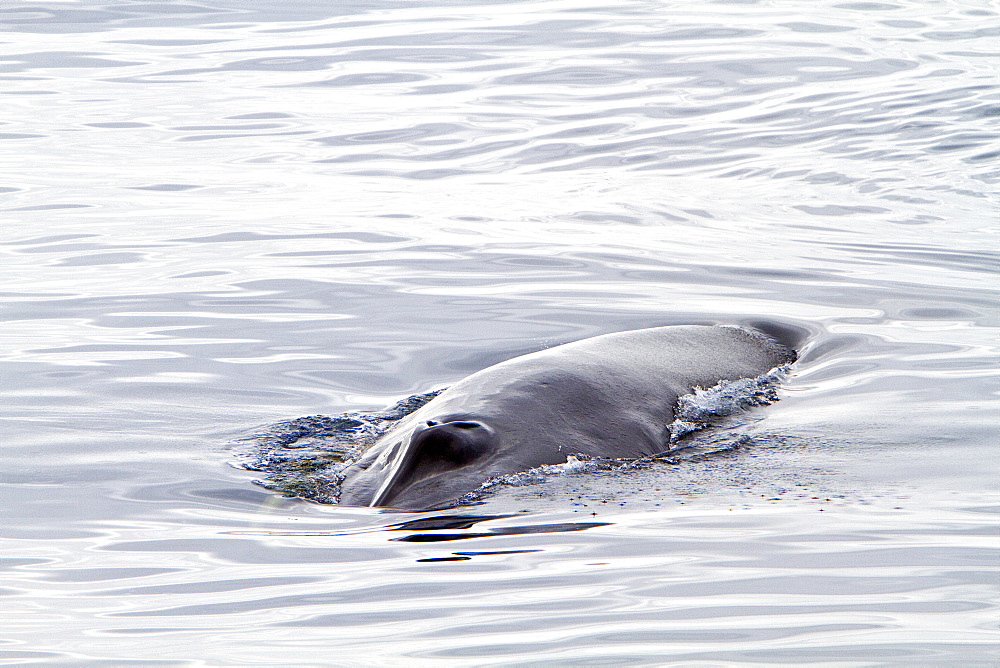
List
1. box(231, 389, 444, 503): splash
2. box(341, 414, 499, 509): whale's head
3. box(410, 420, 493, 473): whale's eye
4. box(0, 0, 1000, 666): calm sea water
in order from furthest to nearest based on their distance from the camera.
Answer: box(231, 389, 444, 503): splash → box(410, 420, 493, 473): whale's eye → box(341, 414, 499, 509): whale's head → box(0, 0, 1000, 666): calm sea water

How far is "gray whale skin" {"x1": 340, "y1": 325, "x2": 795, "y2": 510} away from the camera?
6.18 metres

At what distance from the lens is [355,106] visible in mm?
24438

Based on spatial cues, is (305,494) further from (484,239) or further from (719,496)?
(484,239)

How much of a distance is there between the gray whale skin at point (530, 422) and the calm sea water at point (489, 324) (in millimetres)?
225

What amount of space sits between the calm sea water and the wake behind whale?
0.22 metres

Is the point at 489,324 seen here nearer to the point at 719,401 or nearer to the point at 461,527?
the point at 719,401

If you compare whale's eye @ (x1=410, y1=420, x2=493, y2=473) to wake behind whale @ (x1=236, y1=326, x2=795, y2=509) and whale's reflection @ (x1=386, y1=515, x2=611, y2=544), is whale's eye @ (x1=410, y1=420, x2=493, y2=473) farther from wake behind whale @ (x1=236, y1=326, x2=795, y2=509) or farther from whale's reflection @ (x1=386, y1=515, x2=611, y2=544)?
whale's reflection @ (x1=386, y1=515, x2=611, y2=544)

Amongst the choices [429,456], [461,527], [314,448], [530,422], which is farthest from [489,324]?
[461,527]

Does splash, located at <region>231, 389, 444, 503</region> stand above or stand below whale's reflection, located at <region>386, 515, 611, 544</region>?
below

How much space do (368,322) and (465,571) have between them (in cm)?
605

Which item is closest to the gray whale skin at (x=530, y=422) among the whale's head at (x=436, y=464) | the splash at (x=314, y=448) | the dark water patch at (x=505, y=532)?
the whale's head at (x=436, y=464)

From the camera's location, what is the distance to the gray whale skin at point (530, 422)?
243 inches

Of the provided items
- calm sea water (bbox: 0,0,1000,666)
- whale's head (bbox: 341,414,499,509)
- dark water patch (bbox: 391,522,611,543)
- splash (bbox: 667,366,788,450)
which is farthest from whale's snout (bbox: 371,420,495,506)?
splash (bbox: 667,366,788,450)

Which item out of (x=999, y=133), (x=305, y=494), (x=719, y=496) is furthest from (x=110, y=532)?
(x=999, y=133)
